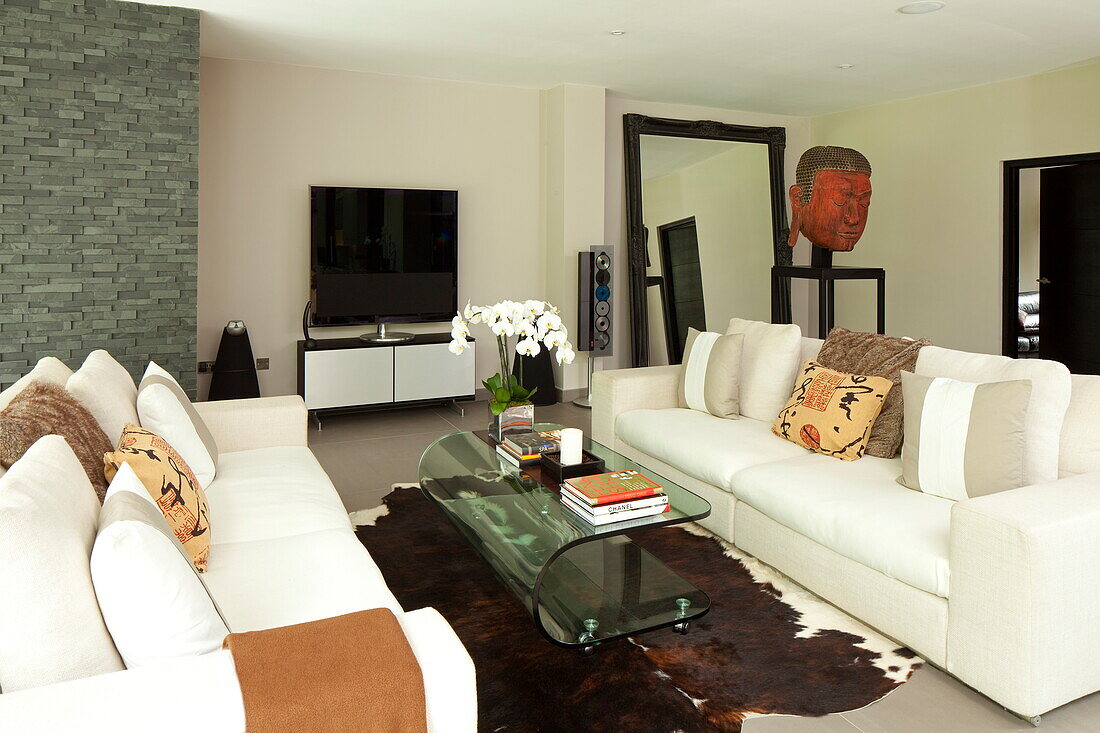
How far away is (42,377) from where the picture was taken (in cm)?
252

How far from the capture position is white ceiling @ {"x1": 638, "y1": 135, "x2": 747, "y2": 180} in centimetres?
706

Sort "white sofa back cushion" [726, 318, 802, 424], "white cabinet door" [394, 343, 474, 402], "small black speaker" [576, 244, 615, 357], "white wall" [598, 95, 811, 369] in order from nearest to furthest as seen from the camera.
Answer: "white sofa back cushion" [726, 318, 802, 424] < "white cabinet door" [394, 343, 474, 402] < "small black speaker" [576, 244, 615, 357] < "white wall" [598, 95, 811, 369]

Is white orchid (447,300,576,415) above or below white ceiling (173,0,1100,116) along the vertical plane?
below

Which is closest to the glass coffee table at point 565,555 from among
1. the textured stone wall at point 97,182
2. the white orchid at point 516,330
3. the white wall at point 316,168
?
the white orchid at point 516,330

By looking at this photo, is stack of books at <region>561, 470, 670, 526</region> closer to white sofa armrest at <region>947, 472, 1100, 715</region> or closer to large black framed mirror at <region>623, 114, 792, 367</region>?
white sofa armrest at <region>947, 472, 1100, 715</region>

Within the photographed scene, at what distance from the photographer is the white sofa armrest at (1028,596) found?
2.00m

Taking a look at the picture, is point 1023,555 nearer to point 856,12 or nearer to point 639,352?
point 856,12

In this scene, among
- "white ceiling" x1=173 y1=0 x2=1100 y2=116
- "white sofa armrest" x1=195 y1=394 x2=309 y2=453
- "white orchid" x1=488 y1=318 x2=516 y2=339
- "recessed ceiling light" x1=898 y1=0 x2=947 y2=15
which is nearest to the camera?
"white orchid" x1=488 y1=318 x2=516 y2=339

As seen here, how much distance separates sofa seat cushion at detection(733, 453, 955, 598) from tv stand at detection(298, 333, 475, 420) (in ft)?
11.1

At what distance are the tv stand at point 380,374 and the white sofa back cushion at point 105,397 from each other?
9.54ft

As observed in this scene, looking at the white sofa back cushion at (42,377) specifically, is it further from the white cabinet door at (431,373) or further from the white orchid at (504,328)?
the white cabinet door at (431,373)

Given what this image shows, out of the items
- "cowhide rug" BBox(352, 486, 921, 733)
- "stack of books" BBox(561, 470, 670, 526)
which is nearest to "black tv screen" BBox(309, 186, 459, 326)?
"cowhide rug" BBox(352, 486, 921, 733)

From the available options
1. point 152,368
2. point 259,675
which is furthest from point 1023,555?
point 152,368

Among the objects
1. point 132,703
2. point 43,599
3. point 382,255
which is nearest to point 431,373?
point 382,255
